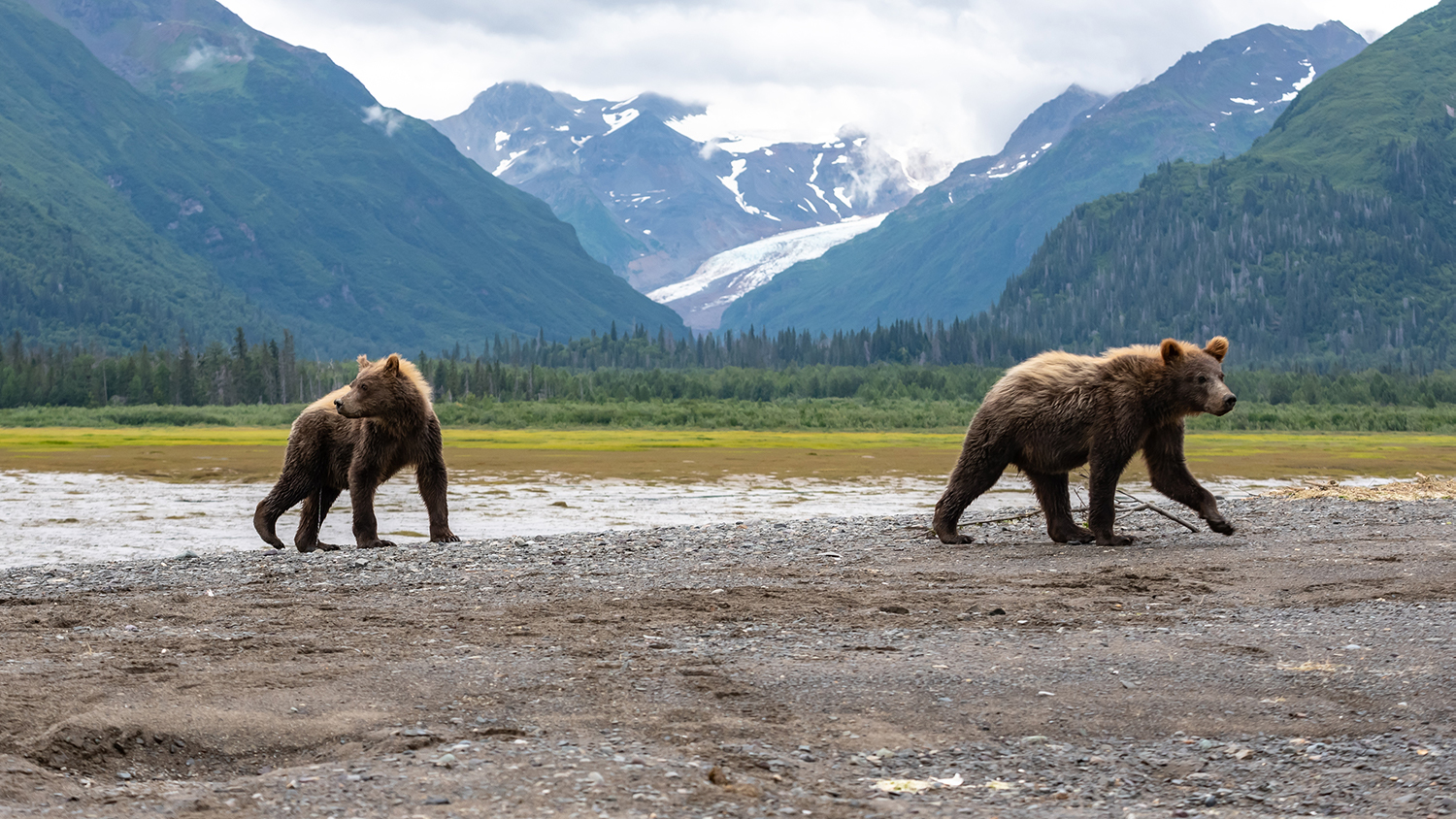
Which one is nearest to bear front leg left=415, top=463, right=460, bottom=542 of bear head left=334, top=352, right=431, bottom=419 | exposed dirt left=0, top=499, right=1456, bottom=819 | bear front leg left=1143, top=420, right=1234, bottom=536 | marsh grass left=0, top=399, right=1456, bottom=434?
bear head left=334, top=352, right=431, bottom=419

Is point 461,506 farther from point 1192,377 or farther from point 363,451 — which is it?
point 1192,377

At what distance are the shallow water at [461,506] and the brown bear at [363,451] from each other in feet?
5.86

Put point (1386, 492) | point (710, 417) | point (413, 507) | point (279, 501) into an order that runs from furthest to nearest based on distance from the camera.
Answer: point (710, 417)
point (413, 507)
point (1386, 492)
point (279, 501)

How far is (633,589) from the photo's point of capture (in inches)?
524

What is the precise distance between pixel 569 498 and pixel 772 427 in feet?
236

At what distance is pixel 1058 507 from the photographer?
655 inches

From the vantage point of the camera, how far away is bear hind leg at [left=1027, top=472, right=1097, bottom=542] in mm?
16516

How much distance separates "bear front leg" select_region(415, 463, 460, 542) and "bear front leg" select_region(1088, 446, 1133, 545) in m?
8.51

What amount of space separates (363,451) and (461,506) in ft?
43.5

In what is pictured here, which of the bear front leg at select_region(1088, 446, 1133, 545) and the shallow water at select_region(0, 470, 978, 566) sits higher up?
the bear front leg at select_region(1088, 446, 1133, 545)

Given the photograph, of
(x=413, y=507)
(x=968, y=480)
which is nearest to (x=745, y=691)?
(x=968, y=480)

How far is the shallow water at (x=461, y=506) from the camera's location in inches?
896

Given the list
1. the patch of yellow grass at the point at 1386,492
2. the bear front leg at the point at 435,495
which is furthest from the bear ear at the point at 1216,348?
the bear front leg at the point at 435,495

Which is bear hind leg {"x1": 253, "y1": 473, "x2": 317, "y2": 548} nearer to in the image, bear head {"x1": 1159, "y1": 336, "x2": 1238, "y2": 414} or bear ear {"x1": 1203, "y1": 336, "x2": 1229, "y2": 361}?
bear head {"x1": 1159, "y1": 336, "x2": 1238, "y2": 414}
